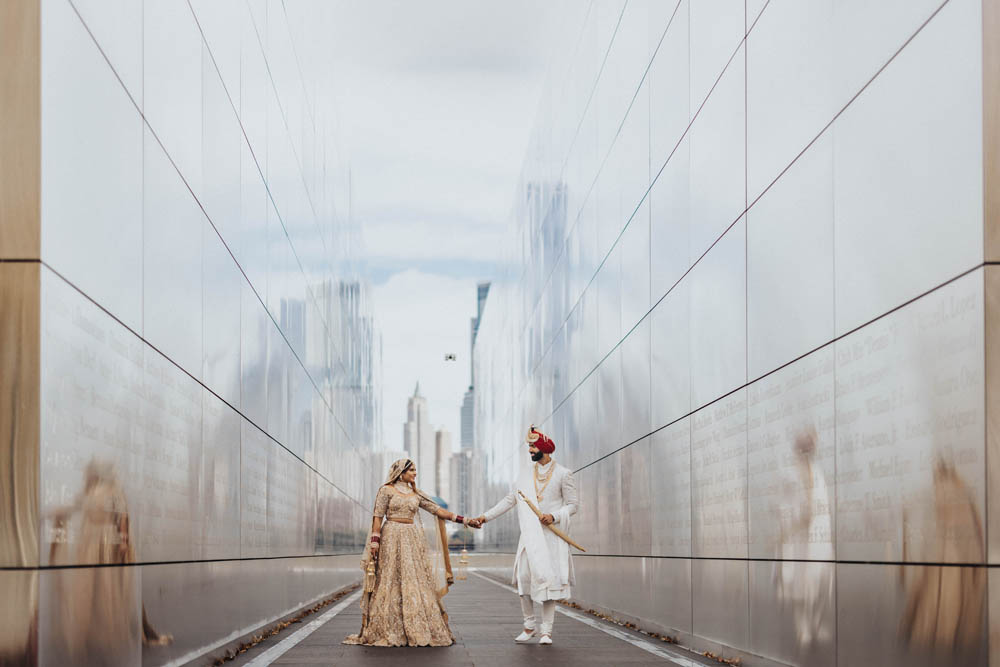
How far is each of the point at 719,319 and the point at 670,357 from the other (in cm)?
247

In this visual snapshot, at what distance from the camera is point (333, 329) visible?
2867cm

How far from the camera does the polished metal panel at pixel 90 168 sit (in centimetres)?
638

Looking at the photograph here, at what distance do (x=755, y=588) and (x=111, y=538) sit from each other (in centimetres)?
481

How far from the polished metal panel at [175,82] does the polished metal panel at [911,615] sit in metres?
5.27

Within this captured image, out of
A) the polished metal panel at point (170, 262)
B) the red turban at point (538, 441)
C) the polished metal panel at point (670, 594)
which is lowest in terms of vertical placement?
the polished metal panel at point (670, 594)

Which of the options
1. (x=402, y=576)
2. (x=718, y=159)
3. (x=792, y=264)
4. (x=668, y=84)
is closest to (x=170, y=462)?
(x=402, y=576)

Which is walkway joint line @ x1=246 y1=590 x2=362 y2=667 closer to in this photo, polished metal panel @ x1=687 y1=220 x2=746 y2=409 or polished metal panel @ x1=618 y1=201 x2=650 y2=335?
polished metal panel @ x1=687 y1=220 x2=746 y2=409

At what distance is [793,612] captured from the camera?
8.84m

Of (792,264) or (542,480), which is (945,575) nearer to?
(792,264)

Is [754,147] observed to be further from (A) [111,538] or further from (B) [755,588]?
(A) [111,538]

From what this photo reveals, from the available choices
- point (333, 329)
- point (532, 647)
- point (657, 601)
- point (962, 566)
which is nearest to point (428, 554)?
point (532, 647)

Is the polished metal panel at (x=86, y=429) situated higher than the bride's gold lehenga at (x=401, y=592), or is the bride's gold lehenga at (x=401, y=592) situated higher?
the polished metal panel at (x=86, y=429)

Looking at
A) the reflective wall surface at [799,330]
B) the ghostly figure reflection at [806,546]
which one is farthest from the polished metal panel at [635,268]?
the ghostly figure reflection at [806,546]

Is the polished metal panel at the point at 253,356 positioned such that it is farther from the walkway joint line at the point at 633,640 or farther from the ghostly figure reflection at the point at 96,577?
the ghostly figure reflection at the point at 96,577
